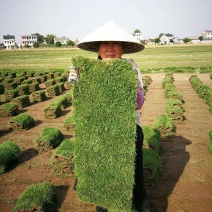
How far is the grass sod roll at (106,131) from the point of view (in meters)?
2.97

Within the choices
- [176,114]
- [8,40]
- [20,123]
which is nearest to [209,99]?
[176,114]

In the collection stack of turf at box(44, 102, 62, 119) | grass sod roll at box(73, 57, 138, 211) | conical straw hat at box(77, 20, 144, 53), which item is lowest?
stack of turf at box(44, 102, 62, 119)

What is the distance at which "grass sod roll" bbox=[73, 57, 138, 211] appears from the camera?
297cm

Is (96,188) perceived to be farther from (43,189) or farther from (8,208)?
(8,208)

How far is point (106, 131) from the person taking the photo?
3.15 meters

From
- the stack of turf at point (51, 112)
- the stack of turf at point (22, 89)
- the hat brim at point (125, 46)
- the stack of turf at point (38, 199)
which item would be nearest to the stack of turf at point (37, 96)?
the stack of turf at point (22, 89)

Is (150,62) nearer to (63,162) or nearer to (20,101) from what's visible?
(20,101)

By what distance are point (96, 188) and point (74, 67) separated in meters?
1.84

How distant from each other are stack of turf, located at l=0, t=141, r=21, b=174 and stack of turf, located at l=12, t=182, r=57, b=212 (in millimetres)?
1967

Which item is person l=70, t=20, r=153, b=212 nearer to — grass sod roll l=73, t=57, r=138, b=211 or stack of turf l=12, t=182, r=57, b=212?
grass sod roll l=73, t=57, r=138, b=211

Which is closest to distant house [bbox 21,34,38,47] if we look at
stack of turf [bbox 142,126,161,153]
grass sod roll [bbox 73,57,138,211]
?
stack of turf [bbox 142,126,161,153]

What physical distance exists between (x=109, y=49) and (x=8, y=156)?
4.81 meters

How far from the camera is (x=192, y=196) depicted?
496 cm

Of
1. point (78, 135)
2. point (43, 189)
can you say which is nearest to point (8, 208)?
point (43, 189)
